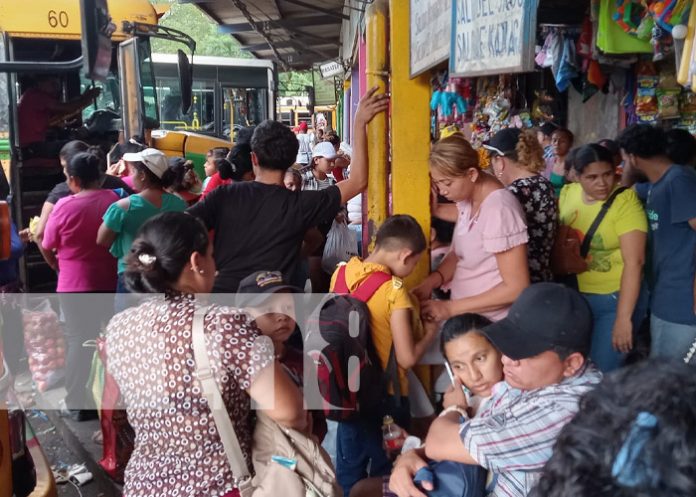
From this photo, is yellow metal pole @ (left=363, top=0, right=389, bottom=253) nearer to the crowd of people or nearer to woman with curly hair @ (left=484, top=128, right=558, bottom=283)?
the crowd of people

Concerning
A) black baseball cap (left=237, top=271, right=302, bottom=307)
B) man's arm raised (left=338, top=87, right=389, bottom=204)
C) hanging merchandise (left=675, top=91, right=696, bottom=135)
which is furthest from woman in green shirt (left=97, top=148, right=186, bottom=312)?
hanging merchandise (left=675, top=91, right=696, bottom=135)

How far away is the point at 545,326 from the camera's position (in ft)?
5.97

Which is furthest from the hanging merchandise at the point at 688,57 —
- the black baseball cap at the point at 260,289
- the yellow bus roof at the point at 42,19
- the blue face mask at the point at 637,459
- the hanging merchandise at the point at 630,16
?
the yellow bus roof at the point at 42,19

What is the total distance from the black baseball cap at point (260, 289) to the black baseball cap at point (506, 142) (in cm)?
155

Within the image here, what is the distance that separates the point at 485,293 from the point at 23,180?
5897 mm

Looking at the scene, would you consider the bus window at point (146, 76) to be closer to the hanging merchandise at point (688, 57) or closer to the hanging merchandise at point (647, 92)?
the hanging merchandise at point (647, 92)

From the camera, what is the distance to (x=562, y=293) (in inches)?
74.4

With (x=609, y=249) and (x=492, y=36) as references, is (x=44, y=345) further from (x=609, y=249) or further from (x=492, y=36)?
(x=492, y=36)

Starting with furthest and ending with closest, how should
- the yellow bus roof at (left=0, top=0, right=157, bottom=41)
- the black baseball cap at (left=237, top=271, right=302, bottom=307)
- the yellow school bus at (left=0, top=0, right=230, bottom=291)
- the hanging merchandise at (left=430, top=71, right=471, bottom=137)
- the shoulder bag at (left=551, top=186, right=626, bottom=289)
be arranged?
1. the hanging merchandise at (left=430, top=71, right=471, bottom=137)
2. the yellow bus roof at (left=0, top=0, right=157, bottom=41)
3. the yellow school bus at (left=0, top=0, right=230, bottom=291)
4. the shoulder bag at (left=551, top=186, right=626, bottom=289)
5. the black baseball cap at (left=237, top=271, right=302, bottom=307)

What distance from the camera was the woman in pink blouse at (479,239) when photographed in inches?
108

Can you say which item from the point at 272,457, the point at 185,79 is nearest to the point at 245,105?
the point at 185,79

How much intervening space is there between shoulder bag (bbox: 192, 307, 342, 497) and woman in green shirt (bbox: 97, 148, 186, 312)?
2.57 metres

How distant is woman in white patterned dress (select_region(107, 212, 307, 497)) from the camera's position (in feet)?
6.43

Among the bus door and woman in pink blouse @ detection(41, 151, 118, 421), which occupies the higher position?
the bus door
